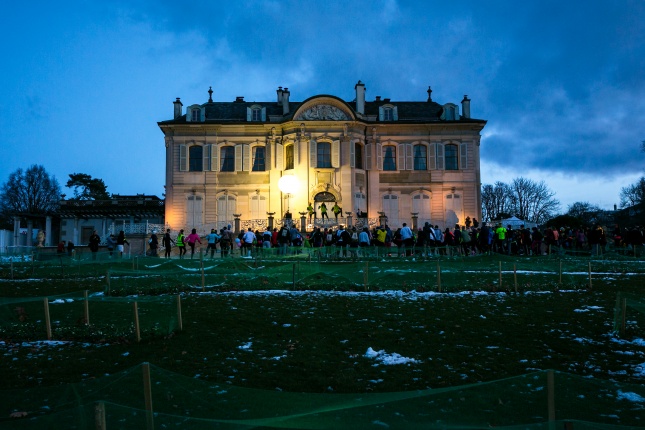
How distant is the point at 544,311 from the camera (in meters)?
11.3

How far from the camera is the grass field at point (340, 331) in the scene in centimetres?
701

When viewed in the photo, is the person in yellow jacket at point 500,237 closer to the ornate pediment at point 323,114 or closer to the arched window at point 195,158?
the ornate pediment at point 323,114

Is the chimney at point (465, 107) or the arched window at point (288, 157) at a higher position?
the chimney at point (465, 107)

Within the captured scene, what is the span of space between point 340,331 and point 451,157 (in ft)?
119

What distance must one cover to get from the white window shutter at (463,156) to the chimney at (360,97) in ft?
26.9

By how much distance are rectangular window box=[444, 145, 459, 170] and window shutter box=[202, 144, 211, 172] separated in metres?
18.3

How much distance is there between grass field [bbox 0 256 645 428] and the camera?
701 cm

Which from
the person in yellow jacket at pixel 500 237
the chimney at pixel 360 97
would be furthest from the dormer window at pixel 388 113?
the person in yellow jacket at pixel 500 237

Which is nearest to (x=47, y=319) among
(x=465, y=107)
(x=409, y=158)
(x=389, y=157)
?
(x=389, y=157)

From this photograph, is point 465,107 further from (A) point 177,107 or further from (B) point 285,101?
(A) point 177,107

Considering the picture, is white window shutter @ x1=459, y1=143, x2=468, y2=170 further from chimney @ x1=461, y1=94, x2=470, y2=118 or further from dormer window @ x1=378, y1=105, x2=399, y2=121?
dormer window @ x1=378, y1=105, x2=399, y2=121

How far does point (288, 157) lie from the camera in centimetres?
4234

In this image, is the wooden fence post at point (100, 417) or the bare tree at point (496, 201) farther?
the bare tree at point (496, 201)

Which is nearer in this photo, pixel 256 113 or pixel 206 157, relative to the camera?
pixel 206 157
